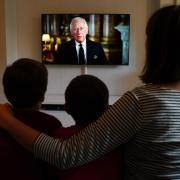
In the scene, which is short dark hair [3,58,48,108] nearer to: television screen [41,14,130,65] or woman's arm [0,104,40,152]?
woman's arm [0,104,40,152]

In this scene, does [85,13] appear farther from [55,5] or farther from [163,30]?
[163,30]

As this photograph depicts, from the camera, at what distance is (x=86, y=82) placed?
977mm

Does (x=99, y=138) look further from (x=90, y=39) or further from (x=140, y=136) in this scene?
(x=90, y=39)

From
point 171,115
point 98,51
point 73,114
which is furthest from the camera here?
point 98,51

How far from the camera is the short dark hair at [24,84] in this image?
39.6 inches

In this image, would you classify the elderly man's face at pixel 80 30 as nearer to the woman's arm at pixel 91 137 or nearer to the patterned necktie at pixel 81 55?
the patterned necktie at pixel 81 55

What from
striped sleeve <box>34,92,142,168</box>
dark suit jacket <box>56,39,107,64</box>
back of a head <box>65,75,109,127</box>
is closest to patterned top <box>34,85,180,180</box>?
striped sleeve <box>34,92,142,168</box>

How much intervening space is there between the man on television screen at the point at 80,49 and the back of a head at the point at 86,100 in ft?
10.1

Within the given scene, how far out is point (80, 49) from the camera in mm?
4055

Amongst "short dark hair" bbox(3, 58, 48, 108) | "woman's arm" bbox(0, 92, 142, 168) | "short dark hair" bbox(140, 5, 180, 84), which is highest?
"short dark hair" bbox(140, 5, 180, 84)

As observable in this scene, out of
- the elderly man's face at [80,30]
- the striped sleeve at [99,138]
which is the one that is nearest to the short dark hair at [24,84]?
the striped sleeve at [99,138]

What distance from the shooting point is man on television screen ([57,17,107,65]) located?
401 centimetres

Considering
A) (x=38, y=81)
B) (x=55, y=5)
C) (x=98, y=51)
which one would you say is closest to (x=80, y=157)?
(x=38, y=81)

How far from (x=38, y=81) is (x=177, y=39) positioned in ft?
1.55
